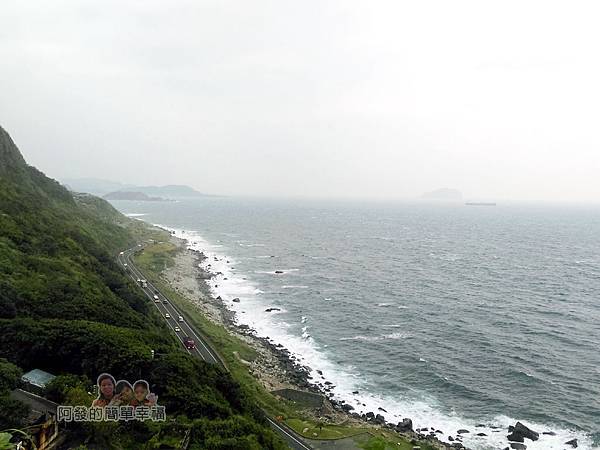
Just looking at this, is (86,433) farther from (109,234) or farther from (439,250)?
(439,250)

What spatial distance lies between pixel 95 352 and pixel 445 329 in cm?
5655

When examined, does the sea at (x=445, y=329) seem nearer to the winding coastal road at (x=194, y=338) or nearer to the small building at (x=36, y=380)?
the winding coastal road at (x=194, y=338)

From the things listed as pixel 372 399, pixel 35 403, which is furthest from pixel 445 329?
pixel 35 403

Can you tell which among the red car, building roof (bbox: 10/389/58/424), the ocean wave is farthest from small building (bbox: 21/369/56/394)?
the ocean wave

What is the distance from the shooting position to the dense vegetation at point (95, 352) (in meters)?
24.2

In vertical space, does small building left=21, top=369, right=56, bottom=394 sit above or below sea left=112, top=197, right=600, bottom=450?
above

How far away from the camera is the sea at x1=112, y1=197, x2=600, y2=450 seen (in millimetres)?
47281

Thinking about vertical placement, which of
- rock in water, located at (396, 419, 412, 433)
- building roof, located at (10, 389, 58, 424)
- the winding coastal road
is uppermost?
building roof, located at (10, 389, 58, 424)

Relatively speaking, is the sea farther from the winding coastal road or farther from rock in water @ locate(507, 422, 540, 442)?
the winding coastal road

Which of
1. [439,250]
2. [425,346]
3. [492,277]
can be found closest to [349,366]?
[425,346]

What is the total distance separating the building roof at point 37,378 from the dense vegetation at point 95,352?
63 cm

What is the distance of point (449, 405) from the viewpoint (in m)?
48.4

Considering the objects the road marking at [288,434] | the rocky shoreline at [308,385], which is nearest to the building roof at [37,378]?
the road marking at [288,434]

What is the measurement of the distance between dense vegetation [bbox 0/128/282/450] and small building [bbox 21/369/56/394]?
2.21 ft
